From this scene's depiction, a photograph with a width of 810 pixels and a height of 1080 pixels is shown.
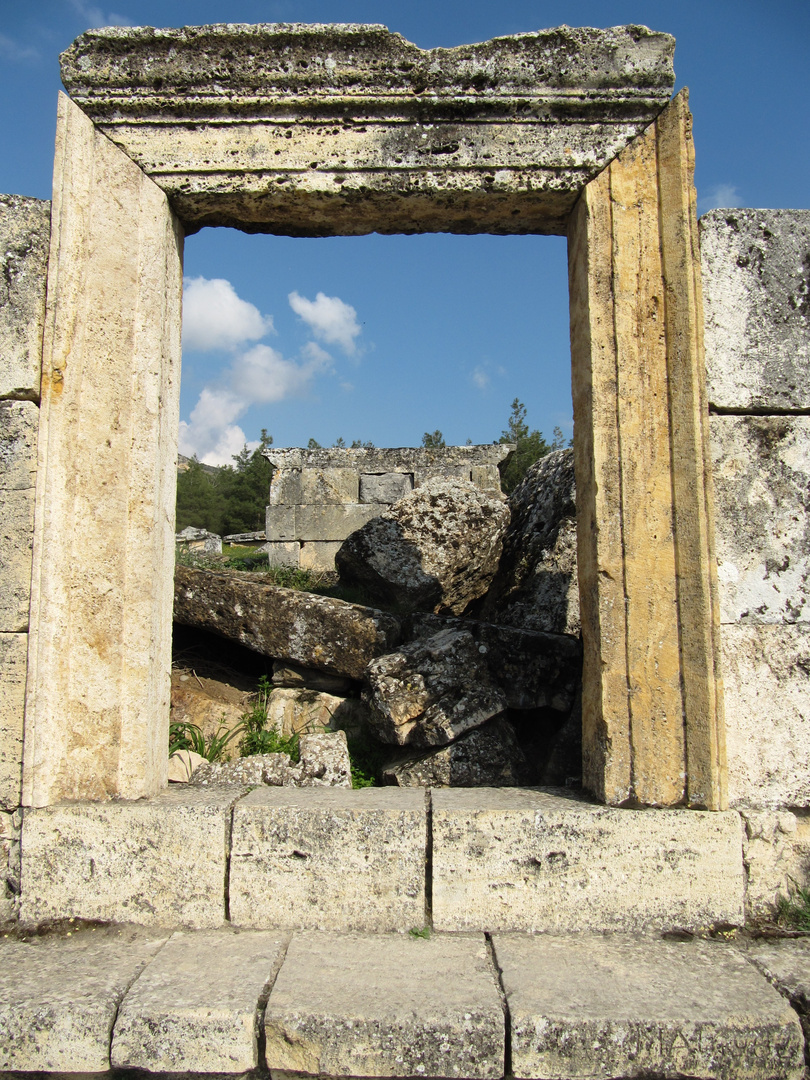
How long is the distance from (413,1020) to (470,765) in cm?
151

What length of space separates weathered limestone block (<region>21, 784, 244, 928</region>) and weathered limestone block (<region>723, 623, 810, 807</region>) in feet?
6.69

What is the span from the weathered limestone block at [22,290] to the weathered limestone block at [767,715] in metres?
3.09

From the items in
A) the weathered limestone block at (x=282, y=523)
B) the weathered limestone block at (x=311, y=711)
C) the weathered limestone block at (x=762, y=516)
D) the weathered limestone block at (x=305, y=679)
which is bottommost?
the weathered limestone block at (x=311, y=711)

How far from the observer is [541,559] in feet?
16.2

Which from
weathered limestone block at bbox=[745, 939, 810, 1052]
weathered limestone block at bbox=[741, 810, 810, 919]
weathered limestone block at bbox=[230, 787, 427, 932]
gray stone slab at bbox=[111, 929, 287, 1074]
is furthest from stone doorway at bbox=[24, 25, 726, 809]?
gray stone slab at bbox=[111, 929, 287, 1074]

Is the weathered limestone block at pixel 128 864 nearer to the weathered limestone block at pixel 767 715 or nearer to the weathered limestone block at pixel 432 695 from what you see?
the weathered limestone block at pixel 432 695

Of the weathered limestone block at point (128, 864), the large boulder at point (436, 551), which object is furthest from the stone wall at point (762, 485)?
the large boulder at point (436, 551)

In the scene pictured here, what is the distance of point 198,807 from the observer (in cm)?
261

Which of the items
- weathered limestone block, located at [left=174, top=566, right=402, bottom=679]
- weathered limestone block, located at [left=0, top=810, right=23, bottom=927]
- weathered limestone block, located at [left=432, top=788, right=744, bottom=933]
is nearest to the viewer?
weathered limestone block, located at [left=432, top=788, right=744, bottom=933]

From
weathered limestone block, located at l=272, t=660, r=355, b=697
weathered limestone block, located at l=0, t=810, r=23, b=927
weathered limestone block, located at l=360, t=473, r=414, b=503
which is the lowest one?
weathered limestone block, located at l=0, t=810, r=23, b=927

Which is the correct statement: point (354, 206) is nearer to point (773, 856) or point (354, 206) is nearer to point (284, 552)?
point (773, 856)

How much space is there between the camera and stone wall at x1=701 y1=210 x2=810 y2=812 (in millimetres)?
2709

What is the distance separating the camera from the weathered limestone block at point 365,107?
111 inches

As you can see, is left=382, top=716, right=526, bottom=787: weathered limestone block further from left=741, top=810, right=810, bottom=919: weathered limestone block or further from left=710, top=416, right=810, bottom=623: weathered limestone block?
left=710, top=416, right=810, bottom=623: weathered limestone block
